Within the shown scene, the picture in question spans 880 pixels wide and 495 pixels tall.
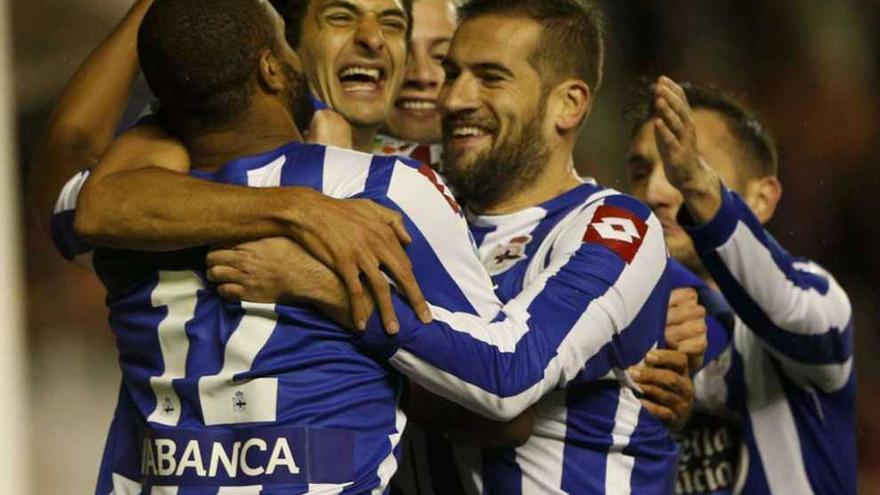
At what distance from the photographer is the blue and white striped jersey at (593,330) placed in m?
1.85

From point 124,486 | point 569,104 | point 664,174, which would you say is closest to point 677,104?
point 569,104

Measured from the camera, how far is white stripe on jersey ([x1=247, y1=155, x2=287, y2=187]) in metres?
1.70

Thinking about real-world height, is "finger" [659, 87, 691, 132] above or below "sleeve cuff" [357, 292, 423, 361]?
above

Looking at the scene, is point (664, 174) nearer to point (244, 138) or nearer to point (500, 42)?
point (500, 42)

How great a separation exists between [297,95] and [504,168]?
42 cm

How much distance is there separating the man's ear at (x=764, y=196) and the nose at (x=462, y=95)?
0.69 m

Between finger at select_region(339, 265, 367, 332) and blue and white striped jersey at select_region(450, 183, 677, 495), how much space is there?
265 mm

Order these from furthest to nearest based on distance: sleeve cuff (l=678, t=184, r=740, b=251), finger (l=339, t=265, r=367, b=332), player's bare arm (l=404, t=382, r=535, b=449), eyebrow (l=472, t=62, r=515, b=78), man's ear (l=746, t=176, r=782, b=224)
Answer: man's ear (l=746, t=176, r=782, b=224), sleeve cuff (l=678, t=184, r=740, b=251), eyebrow (l=472, t=62, r=515, b=78), player's bare arm (l=404, t=382, r=535, b=449), finger (l=339, t=265, r=367, b=332)

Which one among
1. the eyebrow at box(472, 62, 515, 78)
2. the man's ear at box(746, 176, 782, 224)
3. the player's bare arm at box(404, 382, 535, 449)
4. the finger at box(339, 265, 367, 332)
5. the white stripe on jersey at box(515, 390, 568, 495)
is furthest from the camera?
the man's ear at box(746, 176, 782, 224)

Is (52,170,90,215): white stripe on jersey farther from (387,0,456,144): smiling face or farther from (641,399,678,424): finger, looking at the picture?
(641,399,678,424): finger

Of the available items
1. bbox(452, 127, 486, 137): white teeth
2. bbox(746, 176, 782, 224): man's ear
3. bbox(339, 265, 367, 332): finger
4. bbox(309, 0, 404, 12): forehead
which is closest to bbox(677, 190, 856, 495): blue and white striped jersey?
bbox(746, 176, 782, 224): man's ear

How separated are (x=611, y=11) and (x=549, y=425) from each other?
0.86m

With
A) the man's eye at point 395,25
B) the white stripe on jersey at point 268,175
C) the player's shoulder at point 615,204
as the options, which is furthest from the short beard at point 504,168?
the white stripe on jersey at point 268,175

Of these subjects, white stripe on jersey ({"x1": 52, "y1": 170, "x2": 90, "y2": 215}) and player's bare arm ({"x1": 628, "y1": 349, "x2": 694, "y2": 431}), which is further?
player's bare arm ({"x1": 628, "y1": 349, "x2": 694, "y2": 431})
